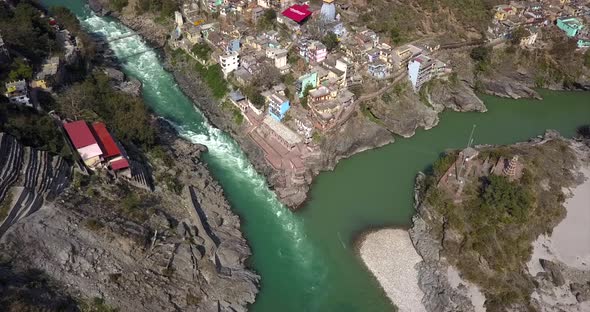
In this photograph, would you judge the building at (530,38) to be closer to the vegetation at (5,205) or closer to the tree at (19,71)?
the tree at (19,71)

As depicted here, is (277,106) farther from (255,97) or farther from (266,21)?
(266,21)

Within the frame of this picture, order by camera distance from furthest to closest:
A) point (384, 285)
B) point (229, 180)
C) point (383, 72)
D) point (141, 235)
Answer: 1. point (383, 72)
2. point (229, 180)
3. point (384, 285)
4. point (141, 235)

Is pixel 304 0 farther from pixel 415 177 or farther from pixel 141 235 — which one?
pixel 141 235

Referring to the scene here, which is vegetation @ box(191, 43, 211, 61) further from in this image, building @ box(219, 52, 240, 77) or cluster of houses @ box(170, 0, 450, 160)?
building @ box(219, 52, 240, 77)

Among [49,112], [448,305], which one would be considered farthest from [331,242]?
[49,112]

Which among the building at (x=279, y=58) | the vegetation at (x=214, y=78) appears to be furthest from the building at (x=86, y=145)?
the building at (x=279, y=58)
